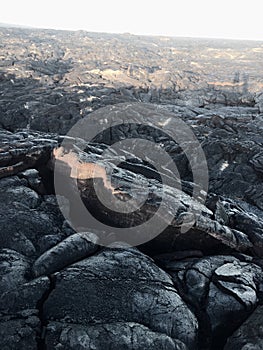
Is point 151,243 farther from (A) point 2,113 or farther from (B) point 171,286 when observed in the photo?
(A) point 2,113

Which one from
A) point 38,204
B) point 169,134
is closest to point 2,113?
point 169,134

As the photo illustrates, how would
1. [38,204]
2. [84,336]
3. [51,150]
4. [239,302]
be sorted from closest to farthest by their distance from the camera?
[84,336], [239,302], [38,204], [51,150]

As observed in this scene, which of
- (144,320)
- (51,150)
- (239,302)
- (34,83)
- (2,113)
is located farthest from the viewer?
(34,83)

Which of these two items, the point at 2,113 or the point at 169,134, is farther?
the point at 2,113

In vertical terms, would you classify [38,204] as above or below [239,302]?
above

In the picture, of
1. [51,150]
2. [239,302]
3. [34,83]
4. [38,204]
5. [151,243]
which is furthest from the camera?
[34,83]

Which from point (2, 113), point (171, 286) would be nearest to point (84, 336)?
point (171, 286)

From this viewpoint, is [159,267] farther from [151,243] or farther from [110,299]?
[110,299]

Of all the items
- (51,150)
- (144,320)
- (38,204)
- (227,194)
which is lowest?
(227,194)

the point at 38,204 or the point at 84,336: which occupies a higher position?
the point at 38,204
